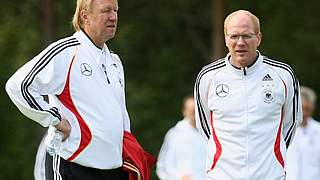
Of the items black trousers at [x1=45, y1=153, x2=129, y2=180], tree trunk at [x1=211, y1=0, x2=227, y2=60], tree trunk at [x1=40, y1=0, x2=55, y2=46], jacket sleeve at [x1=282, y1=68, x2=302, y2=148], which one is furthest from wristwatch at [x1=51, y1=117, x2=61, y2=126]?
tree trunk at [x1=211, y1=0, x2=227, y2=60]

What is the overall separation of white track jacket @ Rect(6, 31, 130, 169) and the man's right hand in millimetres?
45

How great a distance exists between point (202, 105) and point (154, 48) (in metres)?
14.8

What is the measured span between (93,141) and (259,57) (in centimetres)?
159

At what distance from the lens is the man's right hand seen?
7.72 meters

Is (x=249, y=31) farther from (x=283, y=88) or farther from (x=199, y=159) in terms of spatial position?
(x=199, y=159)

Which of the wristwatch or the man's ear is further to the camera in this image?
the man's ear

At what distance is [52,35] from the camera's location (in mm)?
18141

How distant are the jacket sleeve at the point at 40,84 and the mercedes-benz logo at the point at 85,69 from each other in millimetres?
127

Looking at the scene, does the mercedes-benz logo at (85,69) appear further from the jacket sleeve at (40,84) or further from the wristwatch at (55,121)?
the wristwatch at (55,121)

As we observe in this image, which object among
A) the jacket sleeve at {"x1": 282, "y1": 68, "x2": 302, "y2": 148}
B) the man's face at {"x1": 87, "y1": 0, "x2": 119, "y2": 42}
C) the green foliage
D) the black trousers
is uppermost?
the man's face at {"x1": 87, "y1": 0, "x2": 119, "y2": 42}

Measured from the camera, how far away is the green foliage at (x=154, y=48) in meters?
20.2

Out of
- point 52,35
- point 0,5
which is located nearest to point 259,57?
point 52,35

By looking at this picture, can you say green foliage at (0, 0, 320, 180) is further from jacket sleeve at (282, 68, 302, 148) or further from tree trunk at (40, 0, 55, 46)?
jacket sleeve at (282, 68, 302, 148)

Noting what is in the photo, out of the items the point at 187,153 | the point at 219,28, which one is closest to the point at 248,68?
the point at 187,153
